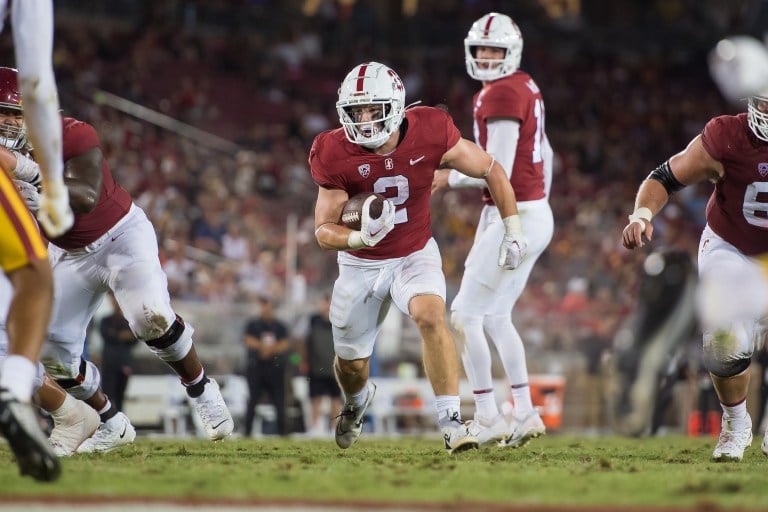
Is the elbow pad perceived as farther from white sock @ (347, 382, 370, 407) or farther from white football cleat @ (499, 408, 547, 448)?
white sock @ (347, 382, 370, 407)

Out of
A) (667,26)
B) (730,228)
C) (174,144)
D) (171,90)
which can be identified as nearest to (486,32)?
(730,228)

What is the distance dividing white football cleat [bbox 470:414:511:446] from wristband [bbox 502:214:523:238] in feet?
4.05

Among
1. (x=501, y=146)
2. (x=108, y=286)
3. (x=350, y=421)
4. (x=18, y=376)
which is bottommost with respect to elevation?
(x=350, y=421)

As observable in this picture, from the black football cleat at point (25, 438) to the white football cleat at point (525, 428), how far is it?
383cm

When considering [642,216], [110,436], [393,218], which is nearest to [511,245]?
[642,216]

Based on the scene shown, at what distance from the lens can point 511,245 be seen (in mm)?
7125

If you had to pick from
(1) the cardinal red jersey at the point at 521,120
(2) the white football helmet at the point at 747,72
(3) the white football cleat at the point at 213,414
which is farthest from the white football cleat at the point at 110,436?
(2) the white football helmet at the point at 747,72

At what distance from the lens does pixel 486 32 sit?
27.2 feet

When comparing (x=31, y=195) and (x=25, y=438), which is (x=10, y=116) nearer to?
(x=31, y=195)

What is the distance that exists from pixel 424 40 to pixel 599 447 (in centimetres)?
1938

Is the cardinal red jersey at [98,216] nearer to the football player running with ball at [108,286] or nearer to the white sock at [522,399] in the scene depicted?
the football player running with ball at [108,286]

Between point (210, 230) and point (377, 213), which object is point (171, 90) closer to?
point (210, 230)

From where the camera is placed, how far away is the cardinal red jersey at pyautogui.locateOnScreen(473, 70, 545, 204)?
7.97 m

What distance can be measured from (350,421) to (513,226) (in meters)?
1.61
